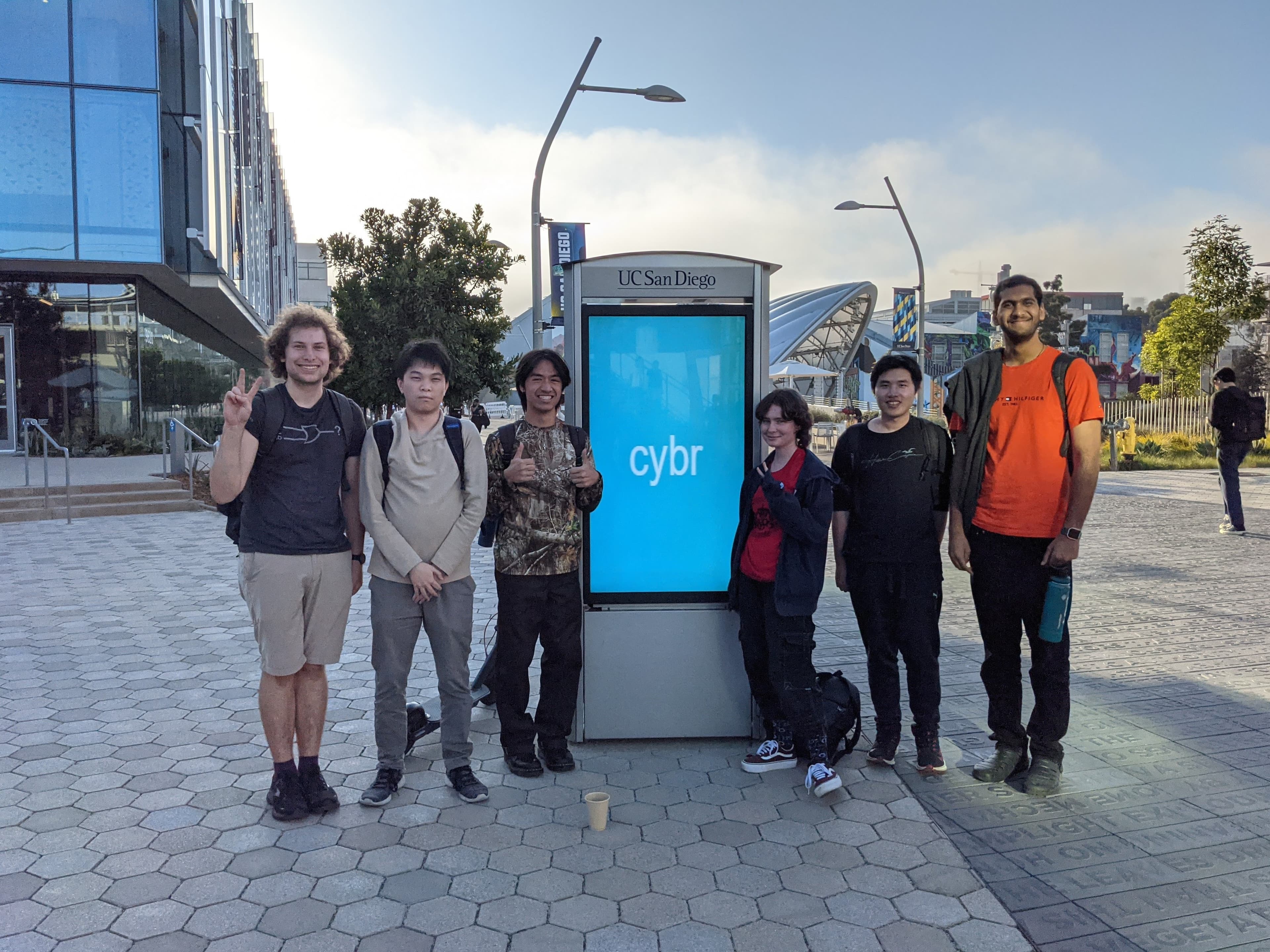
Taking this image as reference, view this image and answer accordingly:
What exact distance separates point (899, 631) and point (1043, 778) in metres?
0.82

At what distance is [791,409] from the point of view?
3959mm

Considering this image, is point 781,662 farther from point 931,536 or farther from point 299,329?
point 299,329

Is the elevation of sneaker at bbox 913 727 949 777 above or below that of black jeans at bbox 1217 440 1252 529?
below

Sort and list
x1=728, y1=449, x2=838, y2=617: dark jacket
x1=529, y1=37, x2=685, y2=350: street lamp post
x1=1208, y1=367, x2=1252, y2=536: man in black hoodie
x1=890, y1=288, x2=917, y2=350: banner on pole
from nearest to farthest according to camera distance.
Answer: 1. x1=728, y1=449, x2=838, y2=617: dark jacket
2. x1=1208, y1=367, x2=1252, y2=536: man in black hoodie
3. x1=529, y1=37, x2=685, y2=350: street lamp post
4. x1=890, y1=288, x2=917, y2=350: banner on pole

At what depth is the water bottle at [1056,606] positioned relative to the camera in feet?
12.2

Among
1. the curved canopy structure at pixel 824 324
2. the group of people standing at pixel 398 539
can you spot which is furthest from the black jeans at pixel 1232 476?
the curved canopy structure at pixel 824 324

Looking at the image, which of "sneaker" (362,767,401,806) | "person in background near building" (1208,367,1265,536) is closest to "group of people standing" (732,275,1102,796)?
"sneaker" (362,767,401,806)

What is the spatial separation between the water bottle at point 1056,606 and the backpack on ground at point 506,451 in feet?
6.59

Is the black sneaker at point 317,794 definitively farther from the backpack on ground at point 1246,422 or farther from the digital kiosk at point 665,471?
the backpack on ground at point 1246,422

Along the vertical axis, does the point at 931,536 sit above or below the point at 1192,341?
below

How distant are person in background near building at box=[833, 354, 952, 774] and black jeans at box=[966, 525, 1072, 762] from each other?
0.20 m

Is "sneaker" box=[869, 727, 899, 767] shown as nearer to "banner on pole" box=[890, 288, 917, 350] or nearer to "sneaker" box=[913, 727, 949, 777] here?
"sneaker" box=[913, 727, 949, 777]

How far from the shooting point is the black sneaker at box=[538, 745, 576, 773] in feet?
13.4

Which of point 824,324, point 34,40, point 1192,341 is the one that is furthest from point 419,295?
point 824,324
